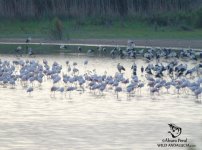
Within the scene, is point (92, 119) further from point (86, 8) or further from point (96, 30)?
point (86, 8)

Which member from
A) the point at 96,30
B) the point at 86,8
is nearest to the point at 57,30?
the point at 96,30

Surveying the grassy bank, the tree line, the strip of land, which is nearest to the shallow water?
the strip of land

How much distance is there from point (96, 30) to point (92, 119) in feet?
75.4

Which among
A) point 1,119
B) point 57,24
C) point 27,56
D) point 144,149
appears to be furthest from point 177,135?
point 57,24

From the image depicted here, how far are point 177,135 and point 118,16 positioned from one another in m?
27.8

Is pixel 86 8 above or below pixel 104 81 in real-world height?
above

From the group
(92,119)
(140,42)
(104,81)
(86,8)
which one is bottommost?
(92,119)

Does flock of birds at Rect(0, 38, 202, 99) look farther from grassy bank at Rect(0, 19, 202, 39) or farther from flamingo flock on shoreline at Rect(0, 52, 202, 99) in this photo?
grassy bank at Rect(0, 19, 202, 39)

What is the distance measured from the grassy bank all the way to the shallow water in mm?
15829

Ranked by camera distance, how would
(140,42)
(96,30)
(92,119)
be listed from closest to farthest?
(92,119) → (140,42) → (96,30)

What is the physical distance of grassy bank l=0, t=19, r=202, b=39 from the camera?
3787cm

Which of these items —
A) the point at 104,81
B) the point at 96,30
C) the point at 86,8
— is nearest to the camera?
the point at 104,81

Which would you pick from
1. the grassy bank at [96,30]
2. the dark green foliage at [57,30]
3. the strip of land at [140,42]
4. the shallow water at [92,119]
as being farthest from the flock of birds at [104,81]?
the grassy bank at [96,30]

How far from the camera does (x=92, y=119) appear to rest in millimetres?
16812
